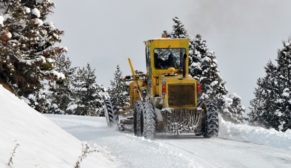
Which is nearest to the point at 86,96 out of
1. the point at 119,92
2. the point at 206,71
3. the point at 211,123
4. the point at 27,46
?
the point at 119,92

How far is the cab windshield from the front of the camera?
1753 cm

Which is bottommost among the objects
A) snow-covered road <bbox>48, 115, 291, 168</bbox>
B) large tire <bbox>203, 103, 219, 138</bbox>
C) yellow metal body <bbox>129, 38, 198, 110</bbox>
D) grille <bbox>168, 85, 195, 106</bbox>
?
snow-covered road <bbox>48, 115, 291, 168</bbox>

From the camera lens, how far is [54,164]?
641 cm

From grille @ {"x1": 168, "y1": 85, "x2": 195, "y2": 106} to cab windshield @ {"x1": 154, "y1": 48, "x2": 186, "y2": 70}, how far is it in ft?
4.00

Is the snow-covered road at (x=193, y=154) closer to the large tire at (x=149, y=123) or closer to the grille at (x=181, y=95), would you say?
the large tire at (x=149, y=123)

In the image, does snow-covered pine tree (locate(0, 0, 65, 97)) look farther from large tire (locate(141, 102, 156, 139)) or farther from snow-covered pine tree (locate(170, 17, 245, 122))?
snow-covered pine tree (locate(170, 17, 245, 122))

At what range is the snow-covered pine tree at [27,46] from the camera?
19734 millimetres

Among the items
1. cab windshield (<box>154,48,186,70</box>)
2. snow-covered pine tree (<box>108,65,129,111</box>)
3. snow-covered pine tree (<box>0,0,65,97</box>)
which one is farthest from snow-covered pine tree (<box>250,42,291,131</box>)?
cab windshield (<box>154,48,186,70</box>)

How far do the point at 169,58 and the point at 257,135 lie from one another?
3.75 metres

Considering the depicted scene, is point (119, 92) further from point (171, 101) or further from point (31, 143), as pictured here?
point (31, 143)

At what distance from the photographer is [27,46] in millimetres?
22609

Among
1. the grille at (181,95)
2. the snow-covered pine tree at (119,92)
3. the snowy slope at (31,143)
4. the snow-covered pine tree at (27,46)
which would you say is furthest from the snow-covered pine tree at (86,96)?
the snowy slope at (31,143)

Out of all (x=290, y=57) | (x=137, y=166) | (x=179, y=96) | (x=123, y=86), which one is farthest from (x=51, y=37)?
(x=123, y=86)

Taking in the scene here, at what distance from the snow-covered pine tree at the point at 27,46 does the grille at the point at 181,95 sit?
19.6 feet
